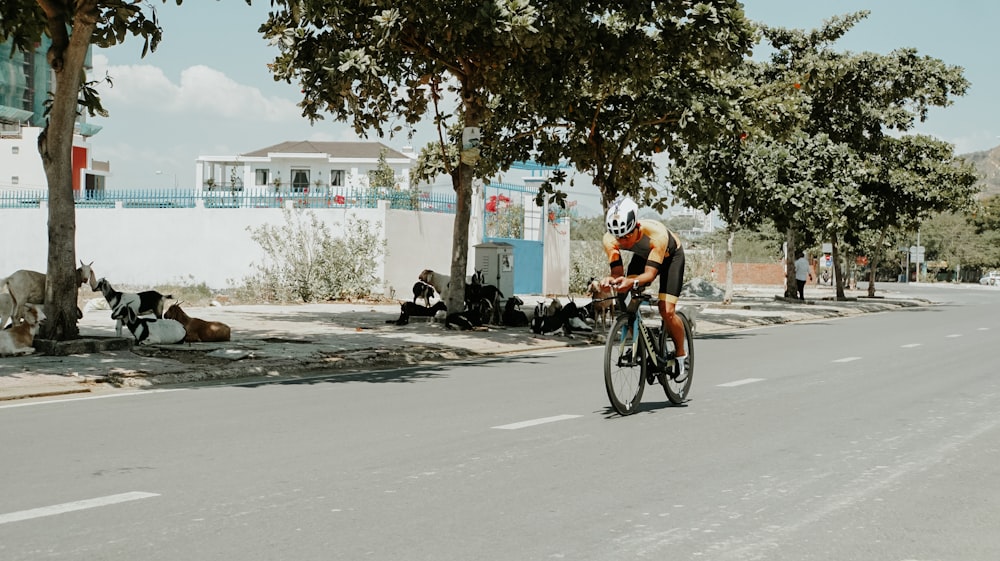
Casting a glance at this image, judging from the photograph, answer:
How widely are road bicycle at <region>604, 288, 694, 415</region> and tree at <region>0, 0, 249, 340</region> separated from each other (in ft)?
26.5

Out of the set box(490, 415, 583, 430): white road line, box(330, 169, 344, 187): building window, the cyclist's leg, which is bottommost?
box(490, 415, 583, 430): white road line

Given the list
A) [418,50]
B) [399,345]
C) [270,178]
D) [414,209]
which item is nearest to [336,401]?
[399,345]

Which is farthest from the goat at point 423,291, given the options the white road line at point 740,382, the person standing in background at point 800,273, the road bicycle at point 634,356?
the person standing in background at point 800,273

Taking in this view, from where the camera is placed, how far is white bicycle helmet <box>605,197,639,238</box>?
960 cm

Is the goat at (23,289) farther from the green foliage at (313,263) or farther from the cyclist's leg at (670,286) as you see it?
the green foliage at (313,263)

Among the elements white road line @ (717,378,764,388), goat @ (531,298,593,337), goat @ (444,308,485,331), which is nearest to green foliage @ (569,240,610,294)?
goat @ (531,298,593,337)

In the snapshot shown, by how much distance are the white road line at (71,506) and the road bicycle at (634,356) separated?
14.2 feet

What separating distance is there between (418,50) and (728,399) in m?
11.0

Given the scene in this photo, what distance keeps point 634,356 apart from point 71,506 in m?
5.23

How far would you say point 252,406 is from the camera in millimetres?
10742

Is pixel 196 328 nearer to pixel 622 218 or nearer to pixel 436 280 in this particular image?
pixel 436 280

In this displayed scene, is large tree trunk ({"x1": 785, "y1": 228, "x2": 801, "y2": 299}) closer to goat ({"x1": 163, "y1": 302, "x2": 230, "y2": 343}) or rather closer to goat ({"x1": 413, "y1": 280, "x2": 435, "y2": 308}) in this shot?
goat ({"x1": 413, "y1": 280, "x2": 435, "y2": 308})

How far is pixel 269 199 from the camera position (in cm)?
3056

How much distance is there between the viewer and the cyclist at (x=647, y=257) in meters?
9.67
